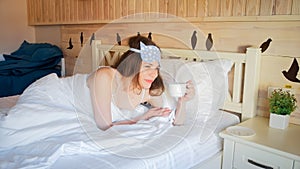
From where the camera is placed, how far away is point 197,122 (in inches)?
60.3

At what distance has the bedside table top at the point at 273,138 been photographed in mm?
1219

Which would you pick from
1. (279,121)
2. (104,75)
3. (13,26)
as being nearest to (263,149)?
(279,121)

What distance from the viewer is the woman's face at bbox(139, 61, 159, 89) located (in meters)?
1.43

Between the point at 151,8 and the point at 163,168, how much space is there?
137 centimetres

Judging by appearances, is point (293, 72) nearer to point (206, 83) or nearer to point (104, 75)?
point (206, 83)

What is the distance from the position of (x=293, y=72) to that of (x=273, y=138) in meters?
0.40

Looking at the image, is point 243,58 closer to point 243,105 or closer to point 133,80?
point 243,105

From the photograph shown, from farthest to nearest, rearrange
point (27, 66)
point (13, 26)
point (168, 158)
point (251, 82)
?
point (13, 26) → point (27, 66) → point (251, 82) → point (168, 158)

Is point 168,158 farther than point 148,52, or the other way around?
point 148,52

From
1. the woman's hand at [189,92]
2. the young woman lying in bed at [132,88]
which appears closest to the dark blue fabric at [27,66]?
the young woman lying in bed at [132,88]

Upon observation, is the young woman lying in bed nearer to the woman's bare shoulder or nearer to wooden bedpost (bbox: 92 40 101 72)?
the woman's bare shoulder

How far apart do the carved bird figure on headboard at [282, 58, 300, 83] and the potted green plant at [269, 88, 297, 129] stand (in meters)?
0.09

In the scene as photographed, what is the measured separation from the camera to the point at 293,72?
1.52 m

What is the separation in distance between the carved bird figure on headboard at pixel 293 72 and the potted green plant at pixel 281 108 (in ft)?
0.29
